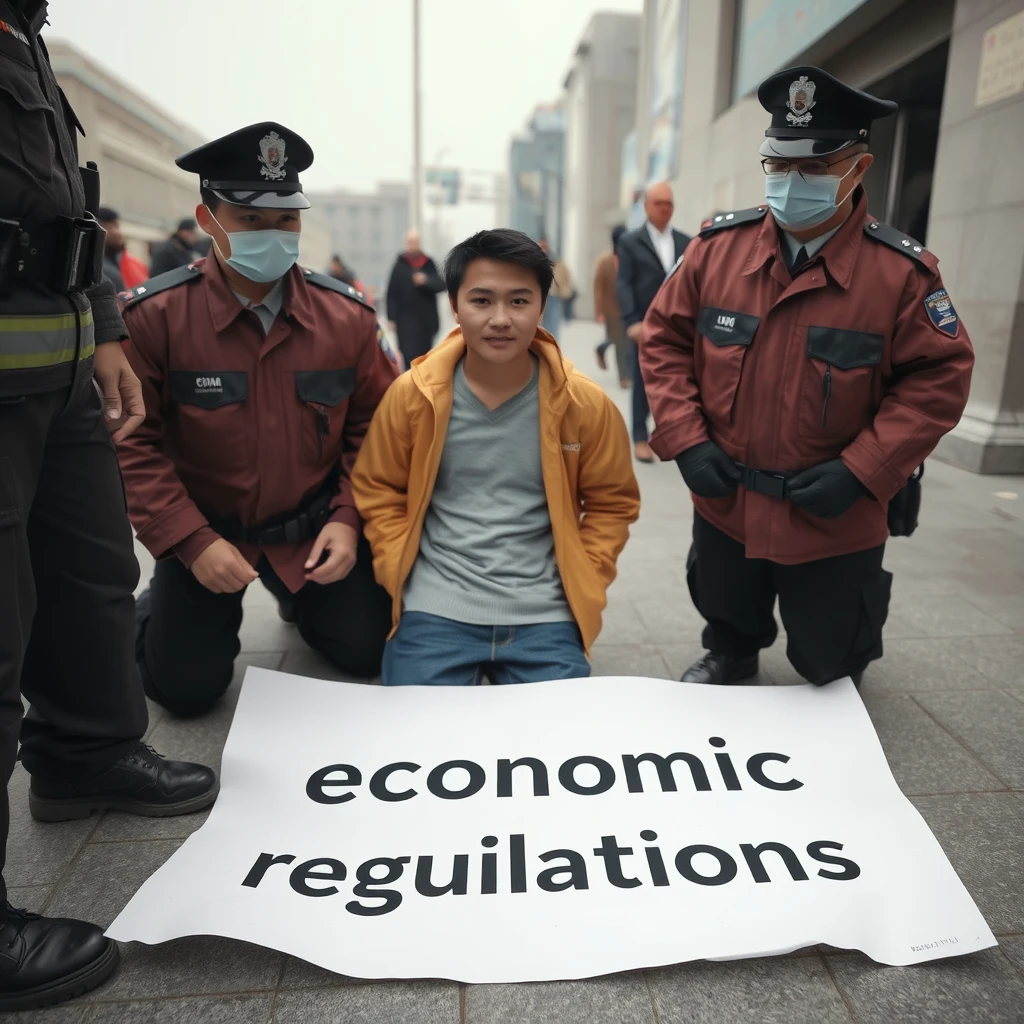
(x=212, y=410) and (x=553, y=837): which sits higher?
(x=212, y=410)

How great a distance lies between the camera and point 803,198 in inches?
91.0

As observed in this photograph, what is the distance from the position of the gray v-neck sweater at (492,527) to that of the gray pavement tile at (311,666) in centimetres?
62

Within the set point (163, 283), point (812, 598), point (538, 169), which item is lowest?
point (812, 598)

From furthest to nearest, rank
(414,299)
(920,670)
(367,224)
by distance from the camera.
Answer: (367,224) < (414,299) < (920,670)

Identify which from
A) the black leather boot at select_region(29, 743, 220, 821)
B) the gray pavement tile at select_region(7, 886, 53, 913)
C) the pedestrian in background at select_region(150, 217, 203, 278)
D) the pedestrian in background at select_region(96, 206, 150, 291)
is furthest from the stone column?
the pedestrian in background at select_region(150, 217, 203, 278)

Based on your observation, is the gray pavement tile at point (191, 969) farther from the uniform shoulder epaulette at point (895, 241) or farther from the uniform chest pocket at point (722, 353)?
the uniform shoulder epaulette at point (895, 241)

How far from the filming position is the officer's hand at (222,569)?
97.3 inches

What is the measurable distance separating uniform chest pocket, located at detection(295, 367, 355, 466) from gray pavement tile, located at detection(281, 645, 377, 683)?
0.76m

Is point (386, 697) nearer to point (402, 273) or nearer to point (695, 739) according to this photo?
point (695, 739)

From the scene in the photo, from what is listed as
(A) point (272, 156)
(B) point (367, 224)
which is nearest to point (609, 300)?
(A) point (272, 156)

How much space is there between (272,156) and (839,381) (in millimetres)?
1636

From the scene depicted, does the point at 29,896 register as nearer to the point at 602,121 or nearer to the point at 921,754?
the point at 921,754

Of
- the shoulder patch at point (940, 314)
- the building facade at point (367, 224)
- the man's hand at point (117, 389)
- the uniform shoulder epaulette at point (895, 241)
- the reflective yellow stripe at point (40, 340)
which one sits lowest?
the man's hand at point (117, 389)

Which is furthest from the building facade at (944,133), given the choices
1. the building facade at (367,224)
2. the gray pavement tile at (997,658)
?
the building facade at (367,224)
